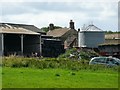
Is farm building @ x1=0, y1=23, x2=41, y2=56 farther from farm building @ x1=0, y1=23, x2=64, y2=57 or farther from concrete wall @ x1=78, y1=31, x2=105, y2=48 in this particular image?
concrete wall @ x1=78, y1=31, x2=105, y2=48

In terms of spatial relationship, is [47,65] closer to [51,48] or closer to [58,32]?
[51,48]

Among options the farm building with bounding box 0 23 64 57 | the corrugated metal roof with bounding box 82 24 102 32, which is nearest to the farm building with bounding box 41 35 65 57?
the farm building with bounding box 0 23 64 57

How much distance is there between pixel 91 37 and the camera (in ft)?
301

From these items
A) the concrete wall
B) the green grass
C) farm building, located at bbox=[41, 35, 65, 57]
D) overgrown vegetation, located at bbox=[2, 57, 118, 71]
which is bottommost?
the green grass

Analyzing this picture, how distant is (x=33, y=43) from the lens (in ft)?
262

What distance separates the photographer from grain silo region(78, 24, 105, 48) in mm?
91062

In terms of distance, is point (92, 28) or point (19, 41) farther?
point (92, 28)

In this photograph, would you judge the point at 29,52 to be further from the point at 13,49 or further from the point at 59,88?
the point at 59,88

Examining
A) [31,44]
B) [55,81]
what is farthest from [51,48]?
[55,81]

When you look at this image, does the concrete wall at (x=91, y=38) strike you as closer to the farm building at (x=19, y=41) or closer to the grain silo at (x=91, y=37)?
the grain silo at (x=91, y=37)

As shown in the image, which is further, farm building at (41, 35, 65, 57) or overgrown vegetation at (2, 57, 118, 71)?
farm building at (41, 35, 65, 57)

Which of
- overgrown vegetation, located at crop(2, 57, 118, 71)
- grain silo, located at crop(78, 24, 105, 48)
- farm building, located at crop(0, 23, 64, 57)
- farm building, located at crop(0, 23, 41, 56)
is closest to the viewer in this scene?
overgrown vegetation, located at crop(2, 57, 118, 71)

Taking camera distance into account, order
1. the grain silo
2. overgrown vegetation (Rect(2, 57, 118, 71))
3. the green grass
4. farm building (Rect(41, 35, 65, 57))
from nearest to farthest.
→ 1. the green grass
2. overgrown vegetation (Rect(2, 57, 118, 71))
3. farm building (Rect(41, 35, 65, 57))
4. the grain silo

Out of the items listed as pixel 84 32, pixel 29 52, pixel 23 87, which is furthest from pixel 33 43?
pixel 23 87
